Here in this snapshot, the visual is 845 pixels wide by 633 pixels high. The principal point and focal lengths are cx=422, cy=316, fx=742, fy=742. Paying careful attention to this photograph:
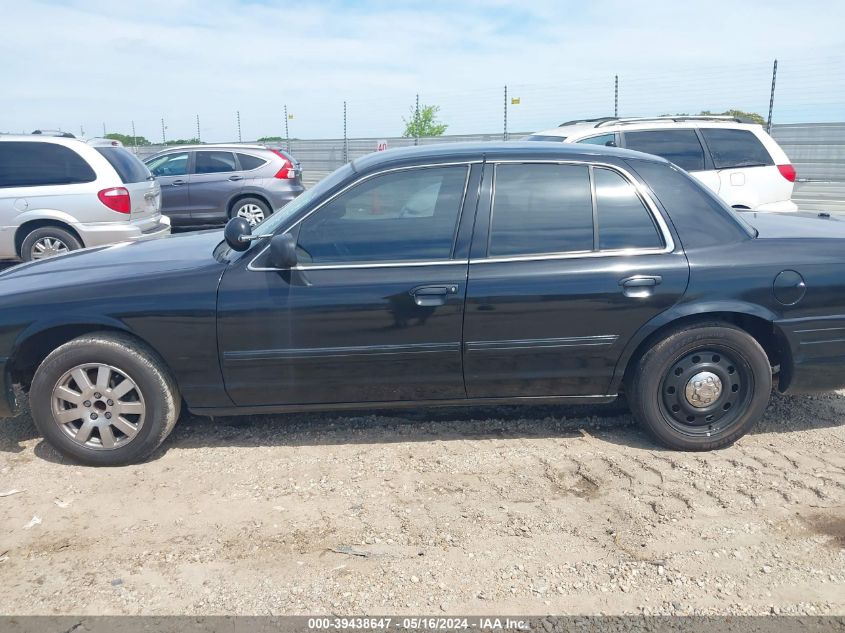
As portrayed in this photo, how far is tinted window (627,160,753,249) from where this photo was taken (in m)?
4.03

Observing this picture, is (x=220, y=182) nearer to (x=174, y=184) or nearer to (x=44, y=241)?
(x=174, y=184)

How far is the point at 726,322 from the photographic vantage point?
13.2 feet

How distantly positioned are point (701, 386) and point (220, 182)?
10503 millimetres

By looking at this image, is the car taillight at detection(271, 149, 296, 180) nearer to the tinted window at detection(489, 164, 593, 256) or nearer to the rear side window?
the rear side window

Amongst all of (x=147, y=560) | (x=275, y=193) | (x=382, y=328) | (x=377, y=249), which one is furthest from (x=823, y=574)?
(x=275, y=193)

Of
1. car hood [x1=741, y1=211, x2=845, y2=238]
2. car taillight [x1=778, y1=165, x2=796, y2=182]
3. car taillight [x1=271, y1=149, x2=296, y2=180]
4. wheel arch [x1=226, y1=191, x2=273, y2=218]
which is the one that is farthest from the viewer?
car taillight [x1=271, y1=149, x2=296, y2=180]

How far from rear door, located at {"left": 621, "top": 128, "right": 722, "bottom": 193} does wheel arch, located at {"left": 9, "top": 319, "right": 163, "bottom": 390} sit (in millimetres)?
6357

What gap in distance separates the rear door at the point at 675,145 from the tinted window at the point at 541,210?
4.82 m

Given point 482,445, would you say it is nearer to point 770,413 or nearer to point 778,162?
point 770,413

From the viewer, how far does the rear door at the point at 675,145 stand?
27.8 ft

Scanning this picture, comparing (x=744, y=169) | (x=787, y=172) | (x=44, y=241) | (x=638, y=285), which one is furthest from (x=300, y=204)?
(x=787, y=172)

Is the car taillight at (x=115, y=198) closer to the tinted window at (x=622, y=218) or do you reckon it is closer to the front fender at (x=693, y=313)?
the tinted window at (x=622, y=218)

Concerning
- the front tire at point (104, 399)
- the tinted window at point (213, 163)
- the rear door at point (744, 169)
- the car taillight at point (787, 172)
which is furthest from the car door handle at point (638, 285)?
the tinted window at point (213, 163)

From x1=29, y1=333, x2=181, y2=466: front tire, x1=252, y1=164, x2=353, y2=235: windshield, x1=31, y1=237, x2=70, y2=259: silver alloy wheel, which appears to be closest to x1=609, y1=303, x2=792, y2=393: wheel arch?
x1=252, y1=164, x2=353, y2=235: windshield
